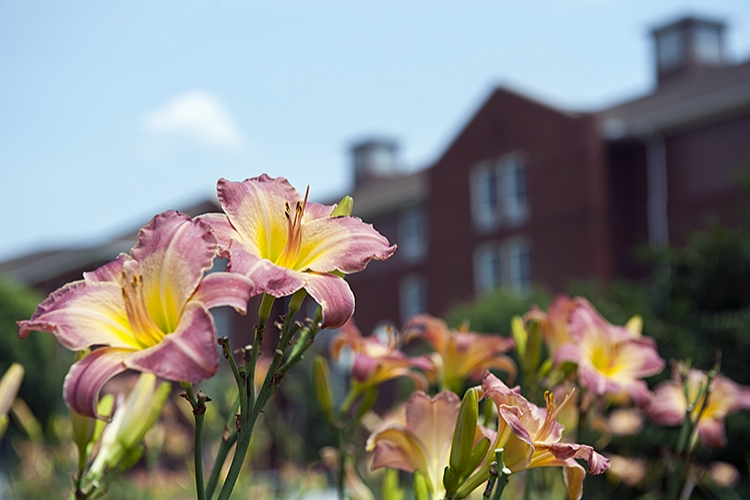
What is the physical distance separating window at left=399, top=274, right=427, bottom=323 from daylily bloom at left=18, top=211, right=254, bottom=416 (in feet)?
80.4

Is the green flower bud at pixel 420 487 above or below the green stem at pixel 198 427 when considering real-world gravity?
below

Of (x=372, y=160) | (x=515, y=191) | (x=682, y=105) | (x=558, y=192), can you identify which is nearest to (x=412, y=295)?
(x=515, y=191)

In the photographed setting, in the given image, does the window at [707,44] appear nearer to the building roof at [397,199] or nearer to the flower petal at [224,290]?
the building roof at [397,199]

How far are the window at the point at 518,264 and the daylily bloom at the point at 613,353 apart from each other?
1997 cm

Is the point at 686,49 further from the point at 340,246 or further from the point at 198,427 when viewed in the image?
the point at 198,427

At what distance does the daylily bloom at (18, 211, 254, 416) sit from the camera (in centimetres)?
92

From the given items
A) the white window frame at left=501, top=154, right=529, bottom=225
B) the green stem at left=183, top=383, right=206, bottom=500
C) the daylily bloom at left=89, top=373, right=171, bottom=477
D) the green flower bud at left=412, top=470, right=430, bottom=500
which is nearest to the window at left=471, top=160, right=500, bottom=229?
the white window frame at left=501, top=154, right=529, bottom=225

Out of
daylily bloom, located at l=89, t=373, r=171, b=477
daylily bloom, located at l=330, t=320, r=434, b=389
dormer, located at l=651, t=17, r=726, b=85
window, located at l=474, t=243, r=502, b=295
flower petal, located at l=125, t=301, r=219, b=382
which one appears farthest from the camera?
dormer, located at l=651, t=17, r=726, b=85

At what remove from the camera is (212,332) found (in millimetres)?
874

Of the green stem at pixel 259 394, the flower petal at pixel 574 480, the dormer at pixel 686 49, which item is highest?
Answer: the dormer at pixel 686 49

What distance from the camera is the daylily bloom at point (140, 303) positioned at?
3.01 ft

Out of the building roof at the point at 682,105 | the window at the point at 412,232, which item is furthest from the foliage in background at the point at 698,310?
the window at the point at 412,232

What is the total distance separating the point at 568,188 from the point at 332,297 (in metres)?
20.0

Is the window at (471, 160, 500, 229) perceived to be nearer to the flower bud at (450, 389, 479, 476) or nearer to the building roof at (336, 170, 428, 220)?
the building roof at (336, 170, 428, 220)
